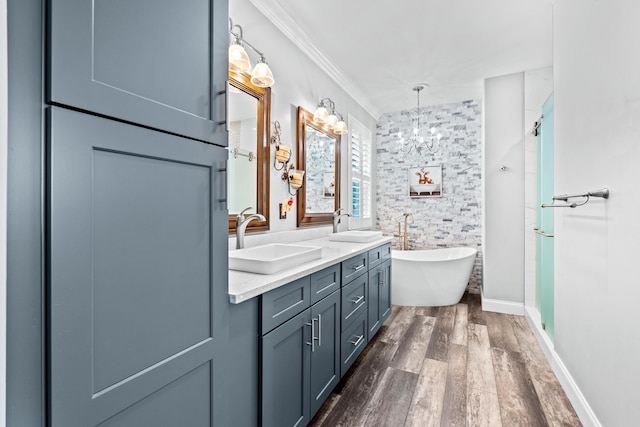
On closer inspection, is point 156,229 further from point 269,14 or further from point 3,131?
point 269,14

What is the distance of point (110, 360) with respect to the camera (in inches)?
31.0

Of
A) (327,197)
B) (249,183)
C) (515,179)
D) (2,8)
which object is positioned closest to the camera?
(2,8)

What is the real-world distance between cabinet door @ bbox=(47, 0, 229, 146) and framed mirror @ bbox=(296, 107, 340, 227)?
1.61 m

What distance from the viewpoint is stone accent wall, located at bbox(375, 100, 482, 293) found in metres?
4.20

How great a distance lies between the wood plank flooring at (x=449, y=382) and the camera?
5.75 ft

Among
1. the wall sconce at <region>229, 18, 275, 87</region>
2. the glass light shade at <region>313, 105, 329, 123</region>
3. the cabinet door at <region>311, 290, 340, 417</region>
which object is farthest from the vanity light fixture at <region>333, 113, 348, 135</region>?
the cabinet door at <region>311, 290, 340, 417</region>

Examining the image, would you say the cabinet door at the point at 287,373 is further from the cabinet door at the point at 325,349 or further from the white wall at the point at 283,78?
the white wall at the point at 283,78

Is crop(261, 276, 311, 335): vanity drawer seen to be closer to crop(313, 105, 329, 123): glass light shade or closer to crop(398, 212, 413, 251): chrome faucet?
crop(313, 105, 329, 123): glass light shade

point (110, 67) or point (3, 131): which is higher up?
point (110, 67)

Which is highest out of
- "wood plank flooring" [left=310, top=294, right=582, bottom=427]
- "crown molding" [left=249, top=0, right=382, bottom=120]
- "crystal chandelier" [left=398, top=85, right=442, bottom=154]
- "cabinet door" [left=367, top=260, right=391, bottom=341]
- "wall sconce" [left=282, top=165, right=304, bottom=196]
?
"crown molding" [left=249, top=0, right=382, bottom=120]

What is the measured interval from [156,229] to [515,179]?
3.73 m

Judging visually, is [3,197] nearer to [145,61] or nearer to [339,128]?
[145,61]

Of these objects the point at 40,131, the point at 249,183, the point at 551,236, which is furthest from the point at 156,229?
the point at 551,236

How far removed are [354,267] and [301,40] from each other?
1923 millimetres
